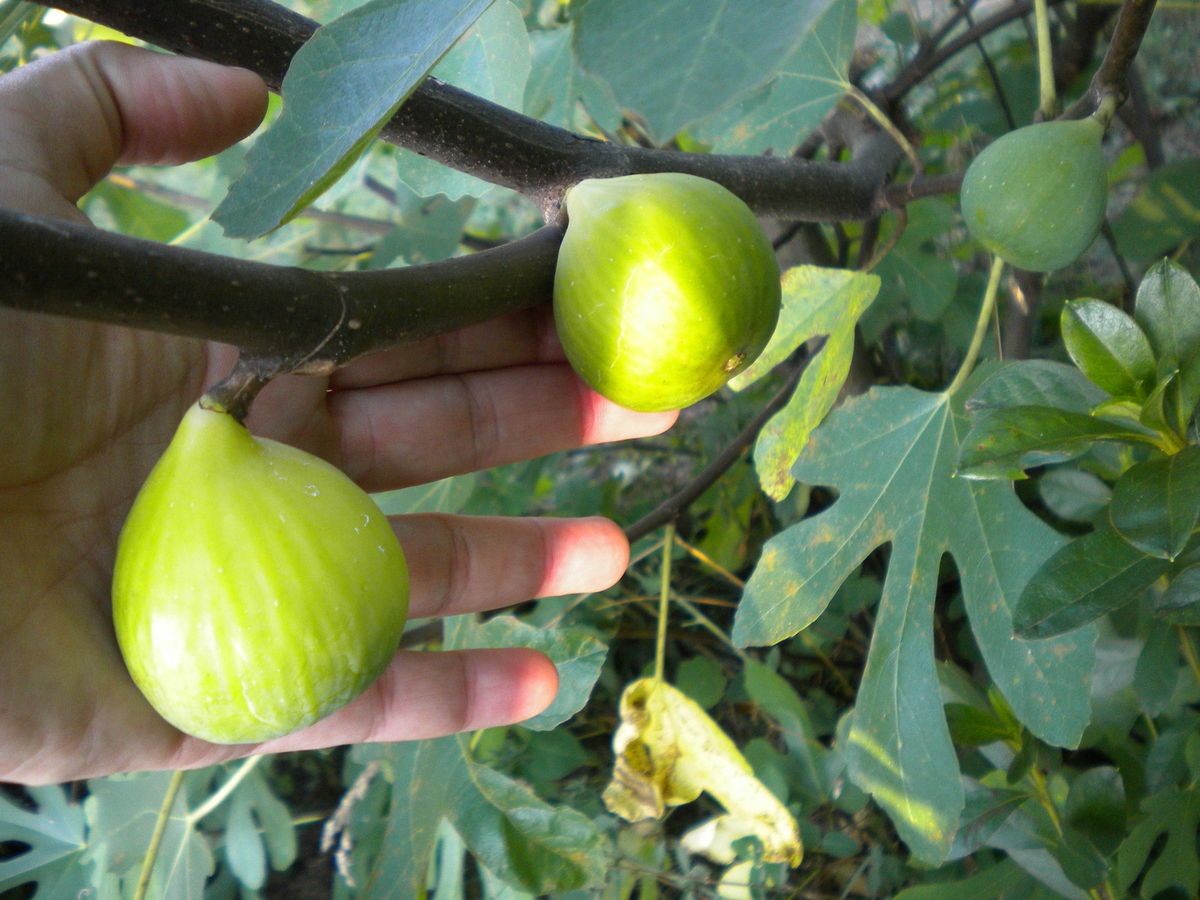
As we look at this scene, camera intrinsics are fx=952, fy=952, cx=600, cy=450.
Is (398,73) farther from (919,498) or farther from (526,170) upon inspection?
(919,498)

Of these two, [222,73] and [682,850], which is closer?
[222,73]

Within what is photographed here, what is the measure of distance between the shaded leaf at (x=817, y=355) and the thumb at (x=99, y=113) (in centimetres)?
62

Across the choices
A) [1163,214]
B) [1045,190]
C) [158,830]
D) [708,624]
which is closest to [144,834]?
[158,830]

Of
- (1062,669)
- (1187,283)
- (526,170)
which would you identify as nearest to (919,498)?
(1062,669)

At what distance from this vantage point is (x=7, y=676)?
2.85 ft

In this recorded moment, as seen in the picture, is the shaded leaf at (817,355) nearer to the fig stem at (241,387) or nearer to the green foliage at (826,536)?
the green foliage at (826,536)

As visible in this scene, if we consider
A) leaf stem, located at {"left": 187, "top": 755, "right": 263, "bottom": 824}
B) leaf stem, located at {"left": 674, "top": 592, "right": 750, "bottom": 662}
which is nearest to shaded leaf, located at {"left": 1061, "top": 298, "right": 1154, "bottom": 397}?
leaf stem, located at {"left": 674, "top": 592, "right": 750, "bottom": 662}

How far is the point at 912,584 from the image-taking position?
112 cm

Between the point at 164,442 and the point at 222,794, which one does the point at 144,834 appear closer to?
the point at 222,794

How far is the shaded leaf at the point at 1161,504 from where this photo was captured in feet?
2.45

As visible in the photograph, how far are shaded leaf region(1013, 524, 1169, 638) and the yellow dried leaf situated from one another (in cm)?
62

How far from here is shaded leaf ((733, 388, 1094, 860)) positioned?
1.00 metres

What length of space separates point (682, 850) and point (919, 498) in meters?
0.90

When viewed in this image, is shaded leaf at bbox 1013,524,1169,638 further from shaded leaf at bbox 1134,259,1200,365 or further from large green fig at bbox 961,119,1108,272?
large green fig at bbox 961,119,1108,272
